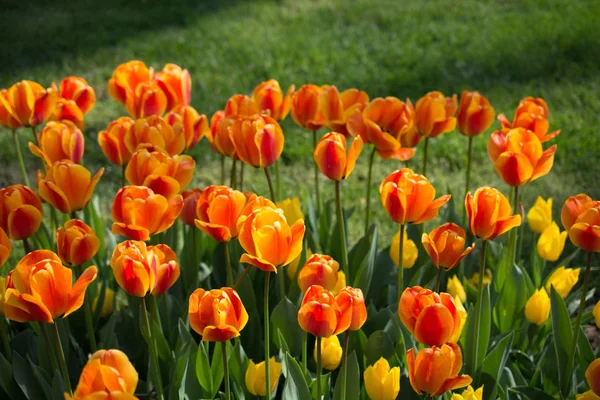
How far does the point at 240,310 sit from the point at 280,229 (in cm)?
16

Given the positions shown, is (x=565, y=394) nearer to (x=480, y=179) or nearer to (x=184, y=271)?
(x=184, y=271)

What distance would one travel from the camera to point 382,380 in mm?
1592

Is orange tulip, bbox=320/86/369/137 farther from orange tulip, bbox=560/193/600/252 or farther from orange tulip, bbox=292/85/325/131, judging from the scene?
orange tulip, bbox=560/193/600/252

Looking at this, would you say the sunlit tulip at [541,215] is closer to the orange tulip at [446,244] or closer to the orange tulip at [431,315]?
the orange tulip at [446,244]

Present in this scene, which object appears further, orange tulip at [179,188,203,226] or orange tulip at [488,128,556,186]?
orange tulip at [179,188,203,226]

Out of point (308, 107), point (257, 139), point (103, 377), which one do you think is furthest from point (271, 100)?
point (103, 377)

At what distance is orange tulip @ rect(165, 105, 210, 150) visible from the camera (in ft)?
7.07

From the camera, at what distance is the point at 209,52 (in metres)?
4.99

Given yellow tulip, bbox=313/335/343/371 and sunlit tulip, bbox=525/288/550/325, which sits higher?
yellow tulip, bbox=313/335/343/371

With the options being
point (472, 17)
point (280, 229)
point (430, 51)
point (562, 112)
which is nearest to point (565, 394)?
point (280, 229)

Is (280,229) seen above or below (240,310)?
above

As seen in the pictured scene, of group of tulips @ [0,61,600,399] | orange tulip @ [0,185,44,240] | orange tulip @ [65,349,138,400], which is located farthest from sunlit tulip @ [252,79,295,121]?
orange tulip @ [65,349,138,400]

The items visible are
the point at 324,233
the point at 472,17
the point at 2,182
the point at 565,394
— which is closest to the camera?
the point at 565,394

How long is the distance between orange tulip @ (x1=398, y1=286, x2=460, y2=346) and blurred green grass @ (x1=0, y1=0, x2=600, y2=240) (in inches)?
76.2
